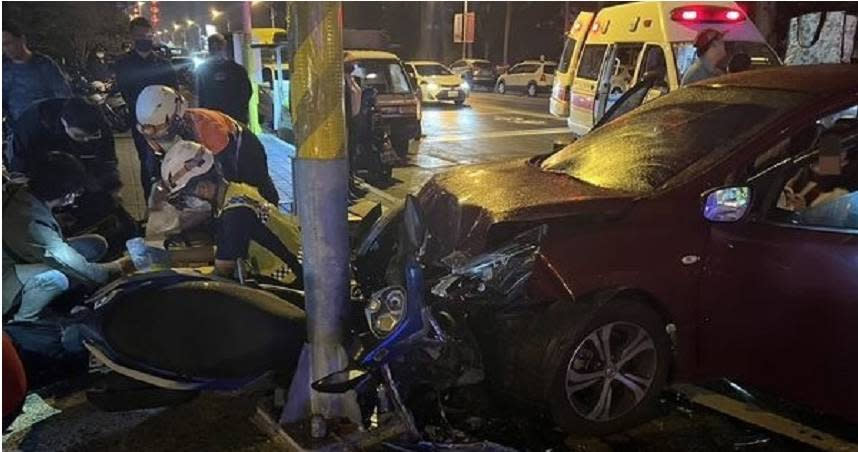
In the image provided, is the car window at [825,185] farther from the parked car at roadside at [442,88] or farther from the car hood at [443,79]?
the car hood at [443,79]

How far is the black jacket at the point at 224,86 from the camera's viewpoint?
7961mm

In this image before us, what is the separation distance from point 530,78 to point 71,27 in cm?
1655

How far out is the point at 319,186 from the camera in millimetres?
3188

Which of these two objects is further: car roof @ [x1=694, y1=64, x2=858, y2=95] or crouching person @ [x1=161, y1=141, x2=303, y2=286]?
crouching person @ [x1=161, y1=141, x2=303, y2=286]

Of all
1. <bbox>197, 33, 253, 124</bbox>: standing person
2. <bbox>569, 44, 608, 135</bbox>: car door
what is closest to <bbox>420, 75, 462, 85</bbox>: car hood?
<bbox>569, 44, 608, 135</bbox>: car door

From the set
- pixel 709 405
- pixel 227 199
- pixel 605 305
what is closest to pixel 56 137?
pixel 227 199

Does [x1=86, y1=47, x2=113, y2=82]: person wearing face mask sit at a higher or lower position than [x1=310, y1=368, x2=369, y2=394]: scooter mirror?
higher

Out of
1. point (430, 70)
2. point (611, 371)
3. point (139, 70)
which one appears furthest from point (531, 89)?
point (611, 371)

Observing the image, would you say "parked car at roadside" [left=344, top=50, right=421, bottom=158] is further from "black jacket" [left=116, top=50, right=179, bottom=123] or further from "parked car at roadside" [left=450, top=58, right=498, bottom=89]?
"parked car at roadside" [left=450, top=58, right=498, bottom=89]

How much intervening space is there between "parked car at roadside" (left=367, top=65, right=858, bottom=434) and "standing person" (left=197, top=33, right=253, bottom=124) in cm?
497

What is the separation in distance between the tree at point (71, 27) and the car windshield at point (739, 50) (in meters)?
14.0

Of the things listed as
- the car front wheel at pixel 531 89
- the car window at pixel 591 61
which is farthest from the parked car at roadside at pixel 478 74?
the car window at pixel 591 61

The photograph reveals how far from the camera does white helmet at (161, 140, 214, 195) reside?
12.5ft

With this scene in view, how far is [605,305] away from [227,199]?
76.2 inches
